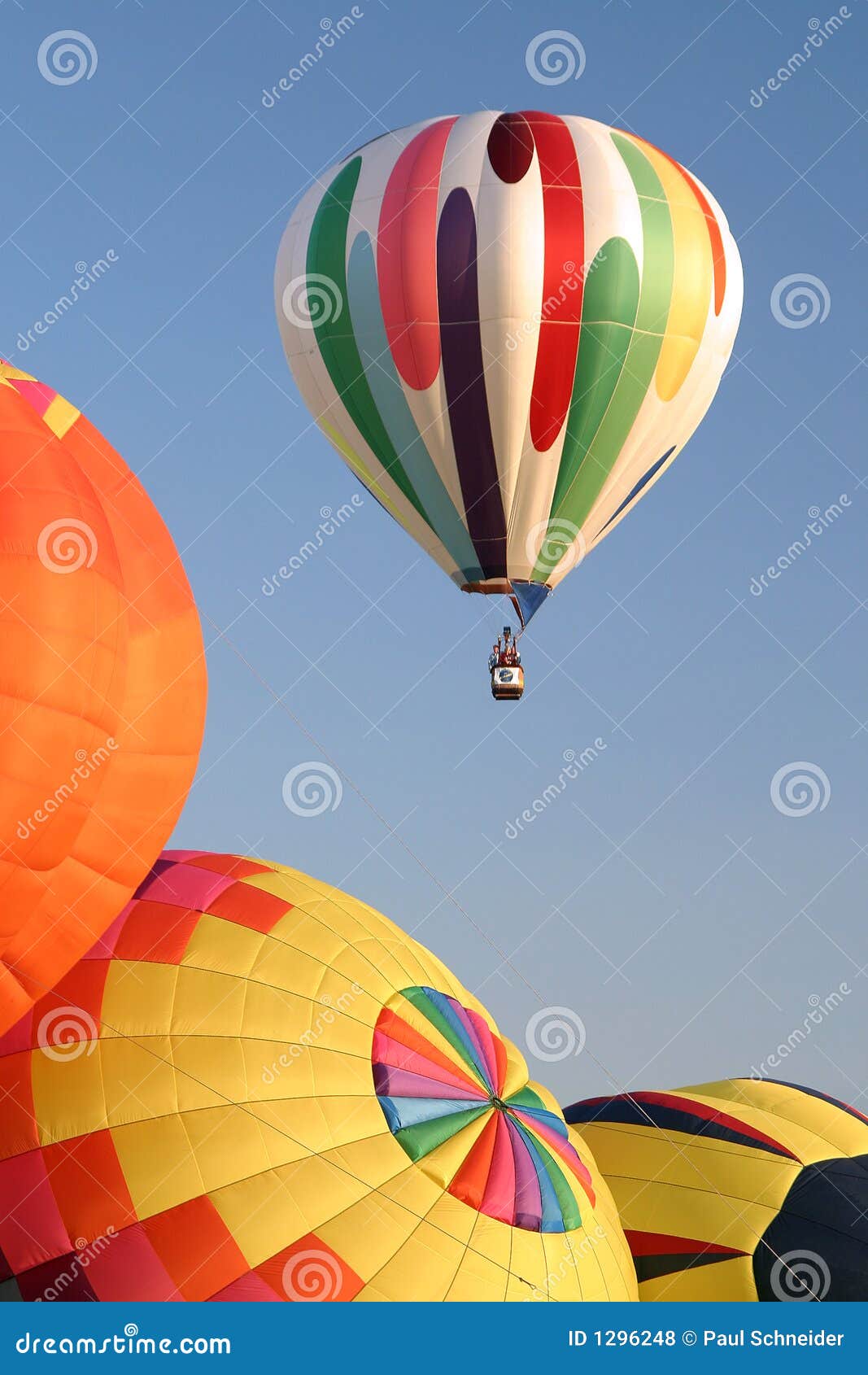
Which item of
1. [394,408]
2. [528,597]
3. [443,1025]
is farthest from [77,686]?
[528,597]

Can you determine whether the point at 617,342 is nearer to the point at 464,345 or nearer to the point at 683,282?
the point at 683,282

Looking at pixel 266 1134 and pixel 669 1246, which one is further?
pixel 669 1246

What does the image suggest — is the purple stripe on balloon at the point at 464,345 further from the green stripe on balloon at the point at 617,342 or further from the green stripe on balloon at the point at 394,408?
the green stripe on balloon at the point at 617,342

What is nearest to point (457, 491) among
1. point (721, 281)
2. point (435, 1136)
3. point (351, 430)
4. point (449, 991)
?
point (351, 430)

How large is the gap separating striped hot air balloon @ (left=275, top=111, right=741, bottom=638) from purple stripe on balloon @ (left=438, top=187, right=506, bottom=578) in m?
0.01

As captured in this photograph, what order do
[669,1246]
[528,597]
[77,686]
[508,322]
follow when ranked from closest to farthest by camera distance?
[77,686] < [669,1246] < [508,322] < [528,597]

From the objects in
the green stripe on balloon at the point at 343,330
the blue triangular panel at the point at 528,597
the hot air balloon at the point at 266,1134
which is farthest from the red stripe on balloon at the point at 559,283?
the hot air balloon at the point at 266,1134

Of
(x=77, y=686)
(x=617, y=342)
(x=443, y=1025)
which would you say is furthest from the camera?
(x=617, y=342)

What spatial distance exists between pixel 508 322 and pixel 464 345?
0.37 meters

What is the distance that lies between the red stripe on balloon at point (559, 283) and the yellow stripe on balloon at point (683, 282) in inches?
30.0

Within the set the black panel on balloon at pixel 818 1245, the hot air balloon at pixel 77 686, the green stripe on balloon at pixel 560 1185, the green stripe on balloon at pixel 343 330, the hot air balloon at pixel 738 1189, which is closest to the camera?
the hot air balloon at pixel 77 686

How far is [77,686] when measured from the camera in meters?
12.2

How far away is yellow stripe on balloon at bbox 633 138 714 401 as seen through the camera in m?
17.4

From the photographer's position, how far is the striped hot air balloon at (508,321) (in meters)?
17.0
